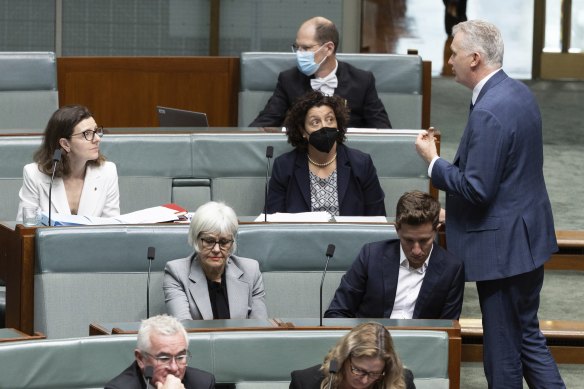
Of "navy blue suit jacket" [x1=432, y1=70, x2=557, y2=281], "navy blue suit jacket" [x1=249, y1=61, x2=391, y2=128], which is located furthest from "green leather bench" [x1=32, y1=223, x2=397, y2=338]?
"navy blue suit jacket" [x1=249, y1=61, x2=391, y2=128]

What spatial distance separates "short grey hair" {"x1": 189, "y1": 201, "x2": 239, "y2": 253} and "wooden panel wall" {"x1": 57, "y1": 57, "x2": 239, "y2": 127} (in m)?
1.74

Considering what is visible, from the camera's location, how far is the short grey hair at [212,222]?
2.69 meters

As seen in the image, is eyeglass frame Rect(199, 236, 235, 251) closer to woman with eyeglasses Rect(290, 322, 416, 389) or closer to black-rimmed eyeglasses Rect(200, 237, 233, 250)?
black-rimmed eyeglasses Rect(200, 237, 233, 250)

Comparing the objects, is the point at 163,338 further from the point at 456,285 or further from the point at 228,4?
the point at 228,4

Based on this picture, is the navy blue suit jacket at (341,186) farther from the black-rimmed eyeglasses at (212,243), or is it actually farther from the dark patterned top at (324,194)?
the black-rimmed eyeglasses at (212,243)

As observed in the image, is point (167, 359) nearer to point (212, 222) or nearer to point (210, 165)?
point (212, 222)

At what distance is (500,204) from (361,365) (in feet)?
1.93

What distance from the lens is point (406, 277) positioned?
2730 millimetres

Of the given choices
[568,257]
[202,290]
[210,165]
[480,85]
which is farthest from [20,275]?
[568,257]

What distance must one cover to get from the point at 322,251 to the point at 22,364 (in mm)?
871

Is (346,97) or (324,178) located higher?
(346,97)

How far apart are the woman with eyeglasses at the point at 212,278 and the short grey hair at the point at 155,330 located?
0.51m

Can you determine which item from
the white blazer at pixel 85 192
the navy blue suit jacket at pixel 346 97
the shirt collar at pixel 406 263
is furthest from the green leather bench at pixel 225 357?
the navy blue suit jacket at pixel 346 97

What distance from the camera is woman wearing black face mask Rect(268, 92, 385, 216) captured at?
3.30m
